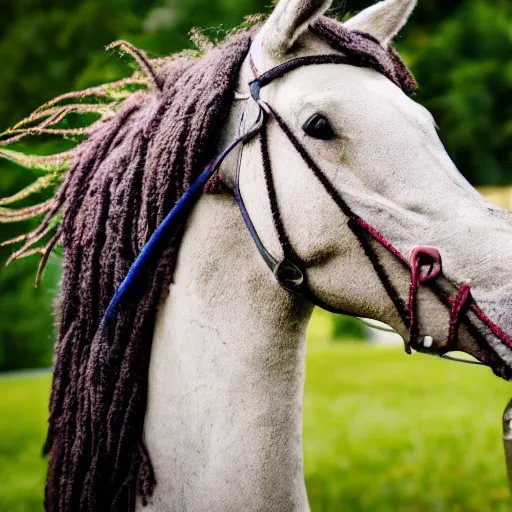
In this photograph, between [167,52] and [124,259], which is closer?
[124,259]

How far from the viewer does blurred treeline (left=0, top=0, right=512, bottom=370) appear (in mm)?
3441

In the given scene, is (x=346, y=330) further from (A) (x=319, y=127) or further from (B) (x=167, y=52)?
(A) (x=319, y=127)

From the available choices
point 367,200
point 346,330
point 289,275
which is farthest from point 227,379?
point 346,330

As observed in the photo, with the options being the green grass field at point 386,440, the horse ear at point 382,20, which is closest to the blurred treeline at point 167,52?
the horse ear at point 382,20

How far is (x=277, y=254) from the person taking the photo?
5.09 ft

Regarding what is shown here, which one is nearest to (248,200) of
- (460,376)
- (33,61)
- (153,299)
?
(153,299)

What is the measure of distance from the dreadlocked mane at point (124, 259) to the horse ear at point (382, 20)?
0.06m

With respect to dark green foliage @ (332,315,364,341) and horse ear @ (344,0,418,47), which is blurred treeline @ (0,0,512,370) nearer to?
horse ear @ (344,0,418,47)

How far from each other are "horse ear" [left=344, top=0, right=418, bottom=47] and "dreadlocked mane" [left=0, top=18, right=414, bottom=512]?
6 cm

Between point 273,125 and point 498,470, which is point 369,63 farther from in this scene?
point 498,470

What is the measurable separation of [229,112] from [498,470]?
17.2 feet

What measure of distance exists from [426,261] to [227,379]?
562mm

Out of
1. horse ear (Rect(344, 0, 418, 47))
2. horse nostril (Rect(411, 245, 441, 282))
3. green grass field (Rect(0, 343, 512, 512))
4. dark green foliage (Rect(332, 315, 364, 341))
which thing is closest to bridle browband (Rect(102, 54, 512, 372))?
horse nostril (Rect(411, 245, 441, 282))

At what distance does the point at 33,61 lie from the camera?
17.3ft
